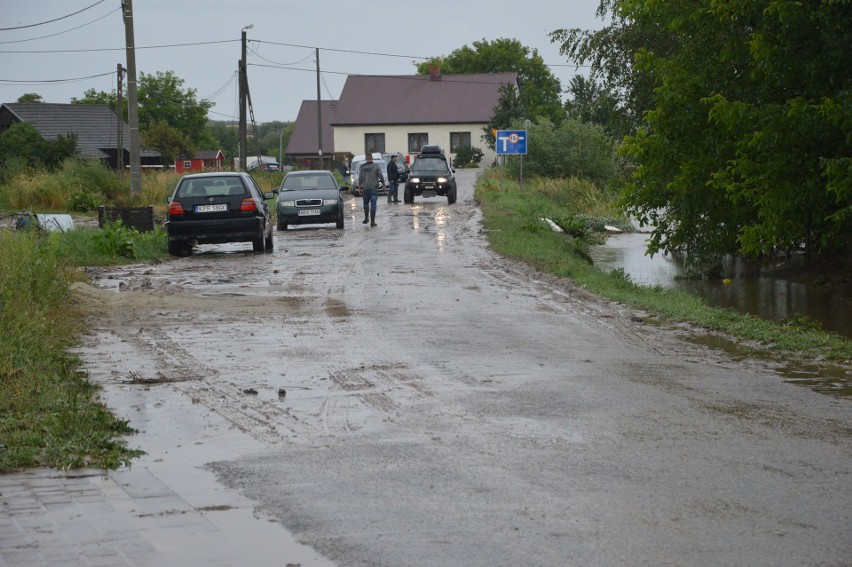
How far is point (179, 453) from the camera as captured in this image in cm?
716

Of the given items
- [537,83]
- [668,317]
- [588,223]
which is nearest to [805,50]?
[668,317]

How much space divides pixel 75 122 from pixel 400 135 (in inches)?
1103

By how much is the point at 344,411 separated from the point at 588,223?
100 feet

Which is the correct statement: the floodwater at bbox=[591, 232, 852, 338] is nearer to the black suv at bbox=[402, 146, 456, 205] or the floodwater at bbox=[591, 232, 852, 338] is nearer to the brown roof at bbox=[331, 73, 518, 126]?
the black suv at bbox=[402, 146, 456, 205]

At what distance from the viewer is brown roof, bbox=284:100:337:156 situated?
106438mm

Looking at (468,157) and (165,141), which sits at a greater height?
(165,141)

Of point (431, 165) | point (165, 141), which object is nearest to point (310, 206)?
point (431, 165)

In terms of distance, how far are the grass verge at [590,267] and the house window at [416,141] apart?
53.7 m

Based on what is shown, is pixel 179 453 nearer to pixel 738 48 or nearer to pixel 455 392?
pixel 455 392

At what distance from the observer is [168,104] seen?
13112cm

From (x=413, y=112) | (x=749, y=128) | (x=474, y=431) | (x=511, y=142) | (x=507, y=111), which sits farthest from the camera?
(x=413, y=112)

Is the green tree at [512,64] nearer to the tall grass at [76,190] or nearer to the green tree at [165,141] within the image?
the green tree at [165,141]

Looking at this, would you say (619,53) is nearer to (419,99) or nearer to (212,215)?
(212,215)

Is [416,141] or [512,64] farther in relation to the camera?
[512,64]
